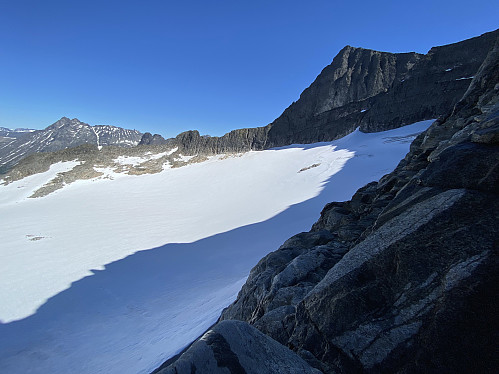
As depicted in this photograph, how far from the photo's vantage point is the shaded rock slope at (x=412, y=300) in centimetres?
265

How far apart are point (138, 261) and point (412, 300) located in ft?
53.2

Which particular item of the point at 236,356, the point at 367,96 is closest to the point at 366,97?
the point at 367,96

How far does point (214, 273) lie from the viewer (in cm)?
1364

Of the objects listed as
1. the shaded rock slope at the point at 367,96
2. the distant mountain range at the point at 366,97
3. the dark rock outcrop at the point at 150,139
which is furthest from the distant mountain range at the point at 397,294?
the dark rock outcrop at the point at 150,139

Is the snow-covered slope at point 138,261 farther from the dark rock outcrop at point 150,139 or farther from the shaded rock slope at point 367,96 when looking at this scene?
the dark rock outcrop at point 150,139

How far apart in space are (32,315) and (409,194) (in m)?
15.1

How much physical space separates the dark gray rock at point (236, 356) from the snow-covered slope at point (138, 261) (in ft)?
17.2

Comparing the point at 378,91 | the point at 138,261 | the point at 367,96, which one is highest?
the point at 378,91

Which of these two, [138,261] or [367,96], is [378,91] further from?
[138,261]

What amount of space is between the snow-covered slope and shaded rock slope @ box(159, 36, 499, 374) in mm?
5285

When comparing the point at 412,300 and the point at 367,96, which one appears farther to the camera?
the point at 367,96

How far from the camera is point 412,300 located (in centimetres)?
308

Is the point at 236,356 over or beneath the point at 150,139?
beneath

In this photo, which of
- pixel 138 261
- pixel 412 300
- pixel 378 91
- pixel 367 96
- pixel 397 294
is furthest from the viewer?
A: pixel 367 96
